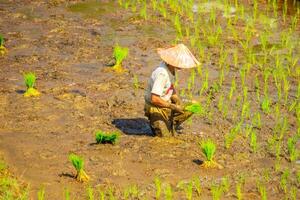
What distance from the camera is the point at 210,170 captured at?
241 inches

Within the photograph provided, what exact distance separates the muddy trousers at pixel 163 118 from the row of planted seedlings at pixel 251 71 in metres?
0.57

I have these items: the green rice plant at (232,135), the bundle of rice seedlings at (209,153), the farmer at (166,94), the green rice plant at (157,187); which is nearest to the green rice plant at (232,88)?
the green rice plant at (232,135)

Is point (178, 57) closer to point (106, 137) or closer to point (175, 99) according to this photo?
point (175, 99)

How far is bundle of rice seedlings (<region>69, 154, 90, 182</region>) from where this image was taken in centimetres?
555

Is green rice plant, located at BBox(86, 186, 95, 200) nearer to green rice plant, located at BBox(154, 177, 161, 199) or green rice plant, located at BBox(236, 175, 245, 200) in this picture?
green rice plant, located at BBox(154, 177, 161, 199)

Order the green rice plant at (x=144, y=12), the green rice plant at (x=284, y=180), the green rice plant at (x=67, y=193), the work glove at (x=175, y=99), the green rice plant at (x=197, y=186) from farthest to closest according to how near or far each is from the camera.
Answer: the green rice plant at (x=144, y=12) → the work glove at (x=175, y=99) → the green rice plant at (x=284, y=180) → the green rice plant at (x=197, y=186) → the green rice plant at (x=67, y=193)

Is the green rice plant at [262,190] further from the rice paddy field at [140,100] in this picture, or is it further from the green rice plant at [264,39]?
the green rice plant at [264,39]

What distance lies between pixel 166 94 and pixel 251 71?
248 centimetres

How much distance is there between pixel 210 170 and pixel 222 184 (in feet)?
0.96

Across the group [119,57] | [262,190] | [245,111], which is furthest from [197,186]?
[119,57]

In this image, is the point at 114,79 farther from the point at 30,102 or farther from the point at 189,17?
the point at 189,17

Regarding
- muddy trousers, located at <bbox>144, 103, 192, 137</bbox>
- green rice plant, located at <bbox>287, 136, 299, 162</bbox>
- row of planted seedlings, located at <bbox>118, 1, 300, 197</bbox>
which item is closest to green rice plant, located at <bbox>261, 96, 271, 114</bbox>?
row of planted seedlings, located at <bbox>118, 1, 300, 197</bbox>

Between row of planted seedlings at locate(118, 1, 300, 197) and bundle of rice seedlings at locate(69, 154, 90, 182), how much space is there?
165 cm

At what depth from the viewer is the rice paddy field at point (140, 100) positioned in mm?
5879
